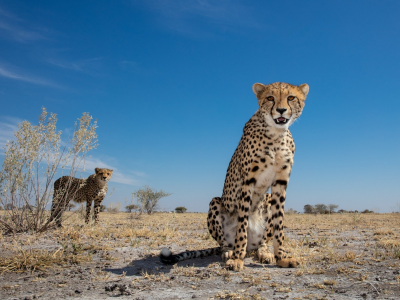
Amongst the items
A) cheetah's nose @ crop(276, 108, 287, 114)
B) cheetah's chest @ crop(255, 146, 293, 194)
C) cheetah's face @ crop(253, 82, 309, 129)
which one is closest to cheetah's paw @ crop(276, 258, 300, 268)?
cheetah's chest @ crop(255, 146, 293, 194)

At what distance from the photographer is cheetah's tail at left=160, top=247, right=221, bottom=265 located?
355 cm

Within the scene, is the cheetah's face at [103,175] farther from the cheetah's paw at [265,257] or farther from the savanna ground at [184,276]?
the cheetah's paw at [265,257]

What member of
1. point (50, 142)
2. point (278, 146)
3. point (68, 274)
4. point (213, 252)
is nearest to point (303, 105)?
point (278, 146)

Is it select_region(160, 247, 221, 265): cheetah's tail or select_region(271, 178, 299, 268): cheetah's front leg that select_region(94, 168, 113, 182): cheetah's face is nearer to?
select_region(160, 247, 221, 265): cheetah's tail

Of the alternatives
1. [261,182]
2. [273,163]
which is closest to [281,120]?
[273,163]

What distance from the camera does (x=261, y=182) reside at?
367 cm

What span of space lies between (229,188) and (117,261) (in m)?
Result: 1.63

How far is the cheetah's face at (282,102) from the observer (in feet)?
11.5

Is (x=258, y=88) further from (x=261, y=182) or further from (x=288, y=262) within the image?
(x=288, y=262)

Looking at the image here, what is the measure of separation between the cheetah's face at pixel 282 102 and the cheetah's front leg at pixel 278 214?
65 centimetres

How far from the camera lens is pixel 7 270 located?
3527 millimetres

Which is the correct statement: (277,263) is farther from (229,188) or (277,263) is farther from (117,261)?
(117,261)

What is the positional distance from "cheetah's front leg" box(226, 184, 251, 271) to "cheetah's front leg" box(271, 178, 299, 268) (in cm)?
35

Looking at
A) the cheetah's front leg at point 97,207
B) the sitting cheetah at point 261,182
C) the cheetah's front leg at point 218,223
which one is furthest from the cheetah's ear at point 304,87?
the cheetah's front leg at point 97,207
